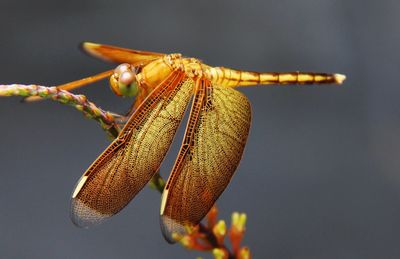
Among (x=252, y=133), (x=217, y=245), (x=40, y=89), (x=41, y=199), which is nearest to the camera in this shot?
(x=40, y=89)

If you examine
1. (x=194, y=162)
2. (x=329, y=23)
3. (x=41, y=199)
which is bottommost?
(x=41, y=199)

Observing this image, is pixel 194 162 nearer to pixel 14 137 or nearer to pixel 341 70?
pixel 14 137

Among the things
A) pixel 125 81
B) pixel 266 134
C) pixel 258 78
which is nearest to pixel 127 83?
pixel 125 81

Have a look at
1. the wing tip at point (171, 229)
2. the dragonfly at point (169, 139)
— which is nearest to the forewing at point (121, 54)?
the dragonfly at point (169, 139)

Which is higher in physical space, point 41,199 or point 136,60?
point 136,60

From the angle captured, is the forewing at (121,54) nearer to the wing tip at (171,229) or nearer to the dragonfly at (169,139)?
the dragonfly at (169,139)

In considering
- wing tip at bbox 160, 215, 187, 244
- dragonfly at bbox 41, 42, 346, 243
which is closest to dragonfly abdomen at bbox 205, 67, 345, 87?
dragonfly at bbox 41, 42, 346, 243

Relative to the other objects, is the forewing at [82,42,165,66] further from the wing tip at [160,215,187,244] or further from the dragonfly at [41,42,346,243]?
the wing tip at [160,215,187,244]

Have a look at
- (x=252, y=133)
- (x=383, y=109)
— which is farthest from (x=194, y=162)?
(x=383, y=109)
